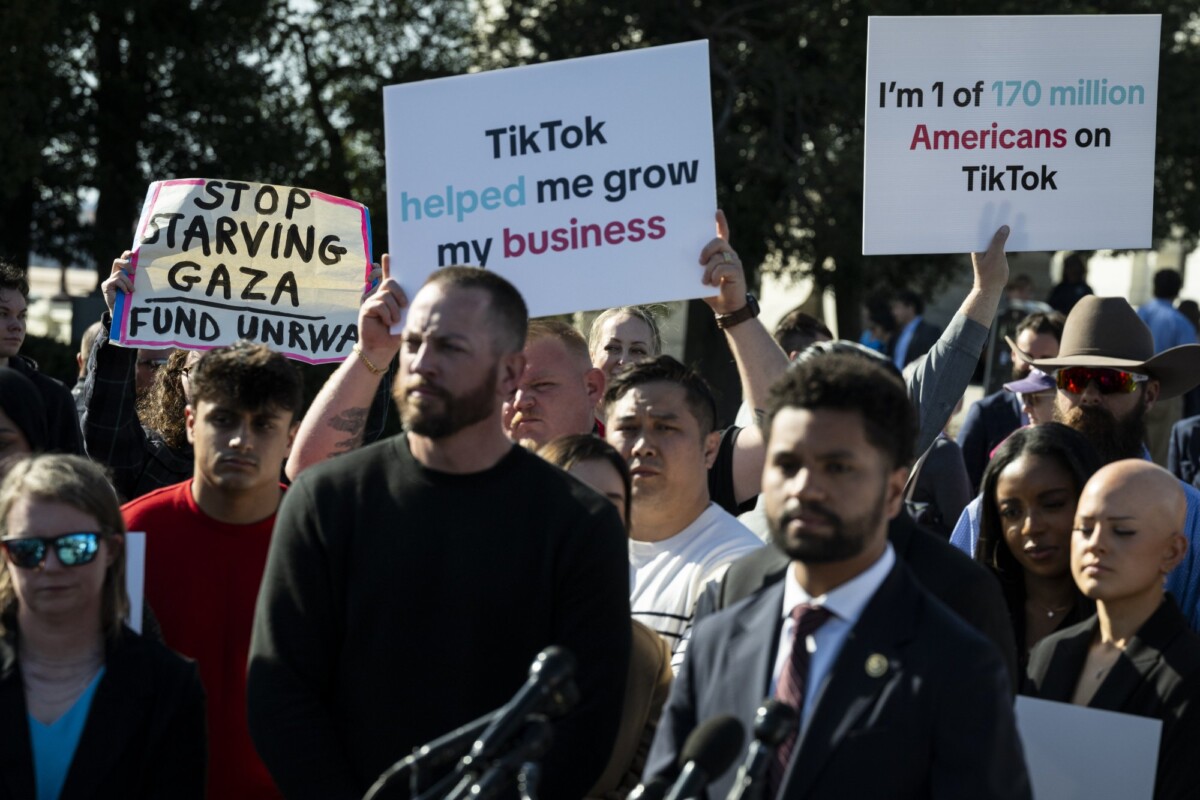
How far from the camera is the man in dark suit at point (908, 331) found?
14391mm

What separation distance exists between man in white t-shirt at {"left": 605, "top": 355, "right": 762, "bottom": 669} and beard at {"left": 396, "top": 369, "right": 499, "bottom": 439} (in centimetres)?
95

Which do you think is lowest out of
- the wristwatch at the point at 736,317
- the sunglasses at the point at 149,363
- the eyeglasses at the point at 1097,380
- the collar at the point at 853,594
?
the collar at the point at 853,594

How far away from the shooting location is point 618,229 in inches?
206

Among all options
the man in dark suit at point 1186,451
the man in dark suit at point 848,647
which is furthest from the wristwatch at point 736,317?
the man in dark suit at point 1186,451

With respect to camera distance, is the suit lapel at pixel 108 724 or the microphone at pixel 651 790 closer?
the microphone at pixel 651 790

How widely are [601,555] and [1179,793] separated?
1.47 m

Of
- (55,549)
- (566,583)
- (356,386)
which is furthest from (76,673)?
(356,386)

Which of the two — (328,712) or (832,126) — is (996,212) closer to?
(328,712)

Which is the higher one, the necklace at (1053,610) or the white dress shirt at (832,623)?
the white dress shirt at (832,623)

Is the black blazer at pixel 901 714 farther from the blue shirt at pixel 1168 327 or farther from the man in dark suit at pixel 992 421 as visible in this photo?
the blue shirt at pixel 1168 327

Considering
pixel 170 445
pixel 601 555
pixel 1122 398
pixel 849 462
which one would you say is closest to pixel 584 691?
pixel 601 555

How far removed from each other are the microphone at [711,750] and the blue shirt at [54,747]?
1.63 metres

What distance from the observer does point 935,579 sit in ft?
Answer: 12.5

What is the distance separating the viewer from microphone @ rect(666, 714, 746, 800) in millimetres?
2787
